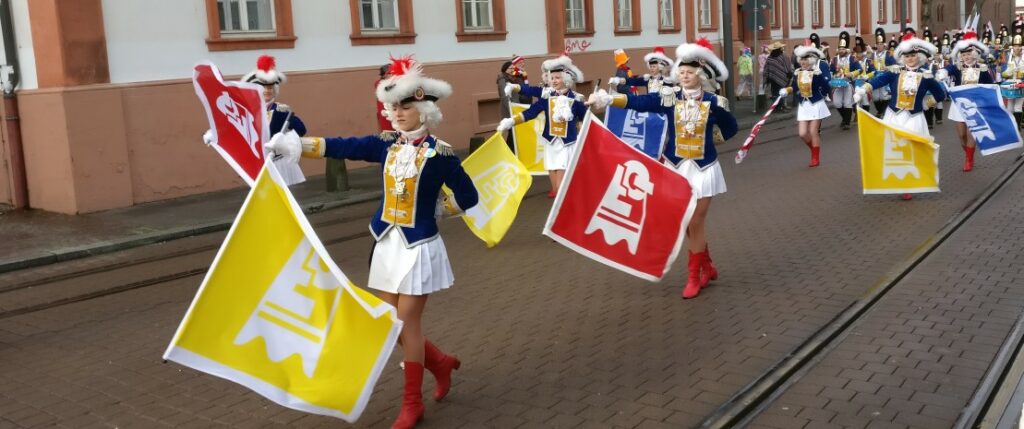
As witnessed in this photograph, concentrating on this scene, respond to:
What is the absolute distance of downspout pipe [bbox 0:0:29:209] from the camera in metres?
14.5

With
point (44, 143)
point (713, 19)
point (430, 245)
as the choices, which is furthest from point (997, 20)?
point (430, 245)

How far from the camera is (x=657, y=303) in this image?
7895 millimetres

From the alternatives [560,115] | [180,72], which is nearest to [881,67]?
[560,115]

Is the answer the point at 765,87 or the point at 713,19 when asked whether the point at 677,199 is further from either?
the point at 713,19

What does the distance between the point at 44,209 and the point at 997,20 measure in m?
70.1

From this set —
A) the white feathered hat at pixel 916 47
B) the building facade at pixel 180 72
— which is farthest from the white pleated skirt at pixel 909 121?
the building facade at pixel 180 72

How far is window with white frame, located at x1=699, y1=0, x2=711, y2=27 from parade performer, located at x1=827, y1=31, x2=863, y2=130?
8281 millimetres

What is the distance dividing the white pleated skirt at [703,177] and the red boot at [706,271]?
17.9 inches

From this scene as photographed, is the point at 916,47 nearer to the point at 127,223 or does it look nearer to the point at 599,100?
the point at 599,100

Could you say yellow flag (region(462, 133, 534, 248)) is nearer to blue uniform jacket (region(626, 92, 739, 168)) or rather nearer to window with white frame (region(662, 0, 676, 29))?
blue uniform jacket (region(626, 92, 739, 168))

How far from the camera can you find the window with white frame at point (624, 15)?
2802 cm

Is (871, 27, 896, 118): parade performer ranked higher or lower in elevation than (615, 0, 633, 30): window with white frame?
lower

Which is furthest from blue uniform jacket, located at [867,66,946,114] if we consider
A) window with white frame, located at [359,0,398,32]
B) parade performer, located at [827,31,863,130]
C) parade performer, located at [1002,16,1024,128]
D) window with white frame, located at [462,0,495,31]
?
window with white frame, located at [462,0,495,31]

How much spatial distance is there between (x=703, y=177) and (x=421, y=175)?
135 inches
